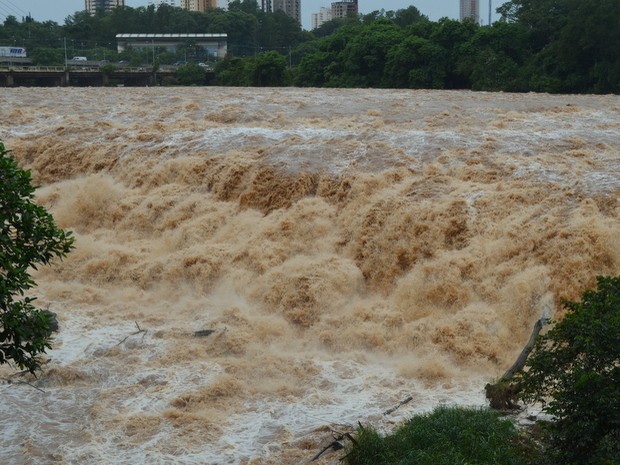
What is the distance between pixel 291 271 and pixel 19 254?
211 inches

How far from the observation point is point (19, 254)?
5562 mm

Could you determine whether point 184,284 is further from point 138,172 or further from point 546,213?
point 546,213

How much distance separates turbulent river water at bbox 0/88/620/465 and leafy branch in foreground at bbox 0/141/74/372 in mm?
1926

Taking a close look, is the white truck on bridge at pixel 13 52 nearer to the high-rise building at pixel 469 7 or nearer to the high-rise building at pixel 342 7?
the high-rise building at pixel 342 7

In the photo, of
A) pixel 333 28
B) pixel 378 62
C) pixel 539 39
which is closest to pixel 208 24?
pixel 333 28

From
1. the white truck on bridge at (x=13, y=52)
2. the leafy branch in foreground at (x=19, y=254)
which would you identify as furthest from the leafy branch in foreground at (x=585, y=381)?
the white truck on bridge at (x=13, y=52)

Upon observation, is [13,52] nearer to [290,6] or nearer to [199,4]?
[199,4]

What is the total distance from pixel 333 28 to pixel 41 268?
55.9m

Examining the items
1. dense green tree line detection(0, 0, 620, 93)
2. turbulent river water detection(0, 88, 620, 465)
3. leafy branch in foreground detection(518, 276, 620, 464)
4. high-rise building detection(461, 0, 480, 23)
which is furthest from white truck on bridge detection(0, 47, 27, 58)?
high-rise building detection(461, 0, 480, 23)

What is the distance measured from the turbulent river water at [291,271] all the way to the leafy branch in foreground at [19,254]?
1.93 m

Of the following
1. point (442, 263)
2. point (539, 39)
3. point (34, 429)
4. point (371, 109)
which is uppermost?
point (539, 39)

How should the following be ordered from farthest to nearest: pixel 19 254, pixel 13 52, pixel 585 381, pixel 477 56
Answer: pixel 13 52, pixel 477 56, pixel 19 254, pixel 585 381

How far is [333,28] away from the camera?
64.9 metres

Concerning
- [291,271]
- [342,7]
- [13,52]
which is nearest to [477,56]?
[291,271]
